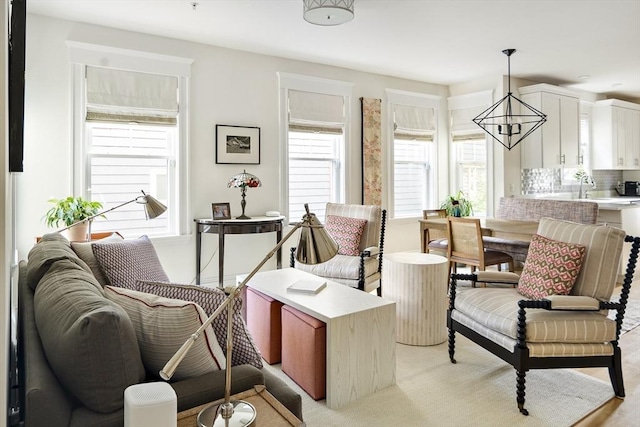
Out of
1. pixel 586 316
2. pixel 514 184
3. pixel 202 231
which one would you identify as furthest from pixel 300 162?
pixel 586 316

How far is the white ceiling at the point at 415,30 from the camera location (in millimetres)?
3704

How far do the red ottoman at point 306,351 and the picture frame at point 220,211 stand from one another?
213cm

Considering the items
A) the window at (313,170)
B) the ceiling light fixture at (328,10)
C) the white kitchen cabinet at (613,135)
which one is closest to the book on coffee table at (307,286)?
the ceiling light fixture at (328,10)

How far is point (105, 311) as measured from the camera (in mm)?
1195

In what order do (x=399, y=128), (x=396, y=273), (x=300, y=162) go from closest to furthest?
(x=396, y=273) → (x=300, y=162) → (x=399, y=128)

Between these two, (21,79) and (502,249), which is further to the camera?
(502,249)

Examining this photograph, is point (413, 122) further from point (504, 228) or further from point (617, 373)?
point (617, 373)

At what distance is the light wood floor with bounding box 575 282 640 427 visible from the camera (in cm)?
221

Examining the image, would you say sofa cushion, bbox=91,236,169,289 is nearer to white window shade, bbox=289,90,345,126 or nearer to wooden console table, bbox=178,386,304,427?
wooden console table, bbox=178,386,304,427

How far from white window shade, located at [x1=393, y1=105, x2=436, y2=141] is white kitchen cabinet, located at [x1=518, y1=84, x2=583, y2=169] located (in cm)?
129

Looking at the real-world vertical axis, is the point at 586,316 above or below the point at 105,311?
below

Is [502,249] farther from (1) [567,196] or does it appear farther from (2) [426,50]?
(1) [567,196]

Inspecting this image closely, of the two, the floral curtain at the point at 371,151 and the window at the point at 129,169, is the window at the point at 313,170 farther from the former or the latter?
the window at the point at 129,169

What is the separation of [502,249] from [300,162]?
2549 millimetres
